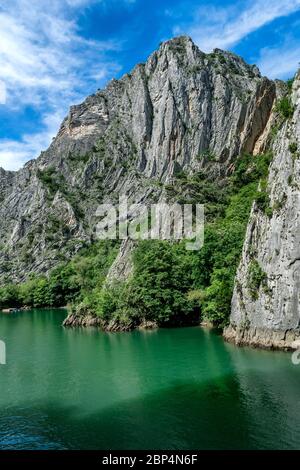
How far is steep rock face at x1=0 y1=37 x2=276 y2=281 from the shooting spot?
109 metres

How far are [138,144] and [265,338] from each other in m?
97.1

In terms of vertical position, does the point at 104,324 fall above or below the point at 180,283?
below

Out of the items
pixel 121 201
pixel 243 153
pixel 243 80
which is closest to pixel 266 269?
pixel 243 153

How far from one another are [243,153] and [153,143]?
28.2 metres

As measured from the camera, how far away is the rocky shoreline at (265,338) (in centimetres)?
3382

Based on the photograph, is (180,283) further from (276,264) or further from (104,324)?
(276,264)

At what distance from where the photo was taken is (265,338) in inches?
1414

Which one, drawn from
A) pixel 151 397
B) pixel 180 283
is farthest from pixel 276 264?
pixel 180 283

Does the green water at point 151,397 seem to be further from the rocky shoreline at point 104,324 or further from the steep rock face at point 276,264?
the rocky shoreline at point 104,324

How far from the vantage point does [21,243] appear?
12469 centimetres

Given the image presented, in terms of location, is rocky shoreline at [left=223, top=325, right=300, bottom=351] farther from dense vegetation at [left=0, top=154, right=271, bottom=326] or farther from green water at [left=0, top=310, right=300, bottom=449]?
dense vegetation at [left=0, top=154, right=271, bottom=326]

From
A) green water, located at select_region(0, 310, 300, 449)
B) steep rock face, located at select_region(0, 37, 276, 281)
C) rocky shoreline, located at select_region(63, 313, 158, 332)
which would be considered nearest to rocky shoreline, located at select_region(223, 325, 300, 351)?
green water, located at select_region(0, 310, 300, 449)

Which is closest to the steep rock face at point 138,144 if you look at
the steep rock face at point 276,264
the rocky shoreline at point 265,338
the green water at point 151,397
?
the steep rock face at point 276,264
